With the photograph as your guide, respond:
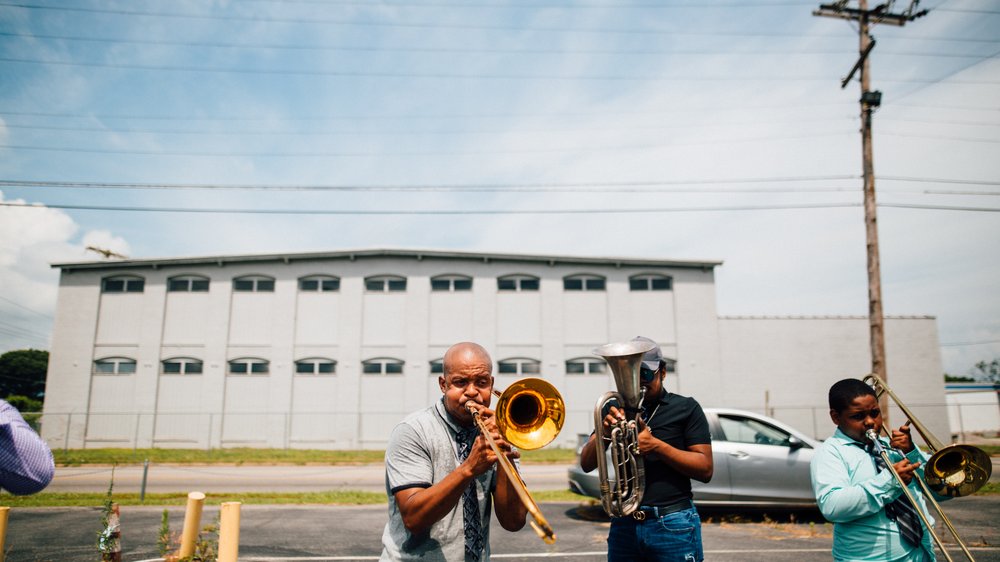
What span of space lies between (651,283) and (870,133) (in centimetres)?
1624

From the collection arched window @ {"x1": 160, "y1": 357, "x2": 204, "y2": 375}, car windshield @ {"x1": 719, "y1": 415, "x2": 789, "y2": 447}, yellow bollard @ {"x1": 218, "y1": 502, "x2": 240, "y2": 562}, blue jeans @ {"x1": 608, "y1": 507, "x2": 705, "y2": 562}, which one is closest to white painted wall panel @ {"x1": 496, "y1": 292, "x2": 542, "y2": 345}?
arched window @ {"x1": 160, "y1": 357, "x2": 204, "y2": 375}

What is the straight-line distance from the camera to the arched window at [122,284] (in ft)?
96.4

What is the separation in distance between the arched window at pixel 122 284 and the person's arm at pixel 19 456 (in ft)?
103

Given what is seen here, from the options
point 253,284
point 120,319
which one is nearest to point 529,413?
point 253,284

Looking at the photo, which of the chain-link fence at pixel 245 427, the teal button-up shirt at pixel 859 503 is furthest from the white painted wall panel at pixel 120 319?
the teal button-up shirt at pixel 859 503

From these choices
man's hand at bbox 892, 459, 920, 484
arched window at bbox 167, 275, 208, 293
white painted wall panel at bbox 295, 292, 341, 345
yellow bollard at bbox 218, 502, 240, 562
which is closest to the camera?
man's hand at bbox 892, 459, 920, 484

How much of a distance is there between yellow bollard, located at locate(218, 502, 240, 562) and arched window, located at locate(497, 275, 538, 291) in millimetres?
23925

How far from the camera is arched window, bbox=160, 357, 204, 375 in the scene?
92.6ft

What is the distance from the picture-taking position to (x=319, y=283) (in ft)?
96.0

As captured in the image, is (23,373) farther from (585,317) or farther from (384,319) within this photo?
(585,317)

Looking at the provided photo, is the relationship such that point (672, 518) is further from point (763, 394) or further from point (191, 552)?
point (763, 394)

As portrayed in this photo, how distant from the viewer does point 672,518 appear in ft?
11.8

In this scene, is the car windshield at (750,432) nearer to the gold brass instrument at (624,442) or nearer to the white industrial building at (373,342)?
the gold brass instrument at (624,442)

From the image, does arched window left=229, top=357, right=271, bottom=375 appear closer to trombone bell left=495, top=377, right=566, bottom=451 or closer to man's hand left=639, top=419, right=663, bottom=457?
man's hand left=639, top=419, right=663, bottom=457
